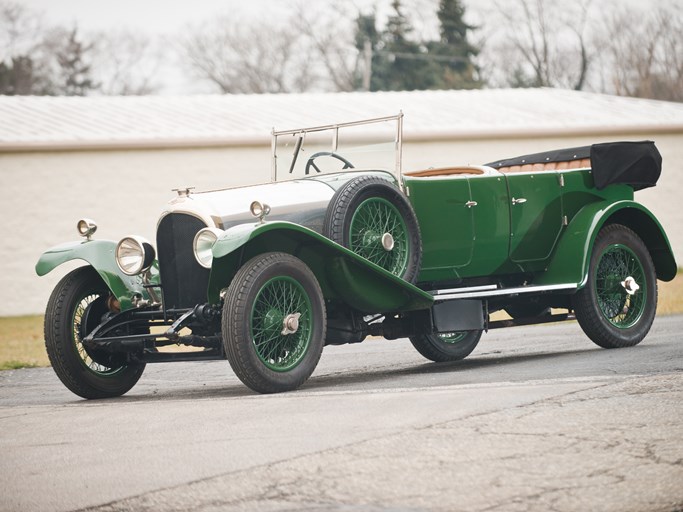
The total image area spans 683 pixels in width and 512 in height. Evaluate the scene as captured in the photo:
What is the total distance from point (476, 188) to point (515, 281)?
109 centimetres

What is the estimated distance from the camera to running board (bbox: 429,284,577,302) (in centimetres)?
820

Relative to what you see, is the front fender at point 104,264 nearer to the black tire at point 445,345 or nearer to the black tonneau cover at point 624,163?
the black tire at point 445,345

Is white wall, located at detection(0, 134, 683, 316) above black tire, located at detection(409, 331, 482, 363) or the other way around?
above

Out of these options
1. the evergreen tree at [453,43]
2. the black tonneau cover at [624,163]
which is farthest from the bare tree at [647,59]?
the black tonneau cover at [624,163]

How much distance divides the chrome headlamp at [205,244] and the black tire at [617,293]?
3364mm

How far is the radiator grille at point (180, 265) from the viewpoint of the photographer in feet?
24.2

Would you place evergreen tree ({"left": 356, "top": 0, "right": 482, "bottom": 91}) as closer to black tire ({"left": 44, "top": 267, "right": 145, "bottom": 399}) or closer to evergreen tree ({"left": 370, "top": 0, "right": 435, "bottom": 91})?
evergreen tree ({"left": 370, "top": 0, "right": 435, "bottom": 91})

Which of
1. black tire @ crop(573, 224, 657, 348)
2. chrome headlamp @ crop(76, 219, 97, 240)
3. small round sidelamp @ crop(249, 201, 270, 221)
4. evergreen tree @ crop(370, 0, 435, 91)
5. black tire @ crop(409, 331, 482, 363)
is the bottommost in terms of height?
black tire @ crop(409, 331, 482, 363)

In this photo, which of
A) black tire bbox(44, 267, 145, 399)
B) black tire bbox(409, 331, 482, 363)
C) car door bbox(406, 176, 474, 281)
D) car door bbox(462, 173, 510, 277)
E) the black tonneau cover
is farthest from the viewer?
the black tonneau cover

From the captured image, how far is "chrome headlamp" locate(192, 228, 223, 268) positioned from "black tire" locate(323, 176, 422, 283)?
0.81 m

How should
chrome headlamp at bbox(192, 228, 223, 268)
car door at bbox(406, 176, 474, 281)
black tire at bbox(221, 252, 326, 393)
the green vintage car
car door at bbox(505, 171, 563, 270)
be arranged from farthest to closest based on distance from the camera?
1. car door at bbox(505, 171, 563, 270)
2. car door at bbox(406, 176, 474, 281)
3. chrome headlamp at bbox(192, 228, 223, 268)
4. the green vintage car
5. black tire at bbox(221, 252, 326, 393)

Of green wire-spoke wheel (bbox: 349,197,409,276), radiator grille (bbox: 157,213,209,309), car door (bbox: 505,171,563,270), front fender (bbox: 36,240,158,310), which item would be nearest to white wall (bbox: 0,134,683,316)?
front fender (bbox: 36,240,158,310)

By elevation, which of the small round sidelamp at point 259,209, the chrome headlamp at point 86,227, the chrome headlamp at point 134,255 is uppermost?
the small round sidelamp at point 259,209

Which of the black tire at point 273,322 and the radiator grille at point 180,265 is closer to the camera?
the black tire at point 273,322
